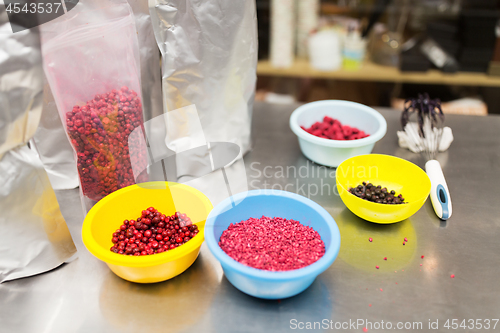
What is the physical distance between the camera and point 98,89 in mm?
731

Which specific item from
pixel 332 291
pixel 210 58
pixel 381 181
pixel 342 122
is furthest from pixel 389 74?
pixel 332 291

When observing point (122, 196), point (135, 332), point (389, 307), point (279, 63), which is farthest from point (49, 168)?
point (279, 63)

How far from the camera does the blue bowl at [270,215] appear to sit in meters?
0.56

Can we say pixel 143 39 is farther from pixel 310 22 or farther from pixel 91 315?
pixel 310 22

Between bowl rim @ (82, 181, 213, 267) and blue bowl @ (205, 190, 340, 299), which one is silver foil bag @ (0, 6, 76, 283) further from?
blue bowl @ (205, 190, 340, 299)

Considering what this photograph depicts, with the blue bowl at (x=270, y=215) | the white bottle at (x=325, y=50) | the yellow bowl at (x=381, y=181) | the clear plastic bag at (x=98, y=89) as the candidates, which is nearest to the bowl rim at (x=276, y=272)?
the blue bowl at (x=270, y=215)

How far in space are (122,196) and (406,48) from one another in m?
1.61

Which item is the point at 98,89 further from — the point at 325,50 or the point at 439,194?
the point at 325,50

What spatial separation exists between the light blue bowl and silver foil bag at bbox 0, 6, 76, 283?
0.58 m

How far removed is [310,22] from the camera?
178 centimetres

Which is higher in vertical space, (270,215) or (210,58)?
(210,58)

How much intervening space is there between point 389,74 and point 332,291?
1467 millimetres

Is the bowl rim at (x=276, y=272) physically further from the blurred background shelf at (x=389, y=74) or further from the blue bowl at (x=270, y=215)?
the blurred background shelf at (x=389, y=74)

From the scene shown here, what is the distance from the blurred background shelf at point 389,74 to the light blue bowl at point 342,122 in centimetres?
87
